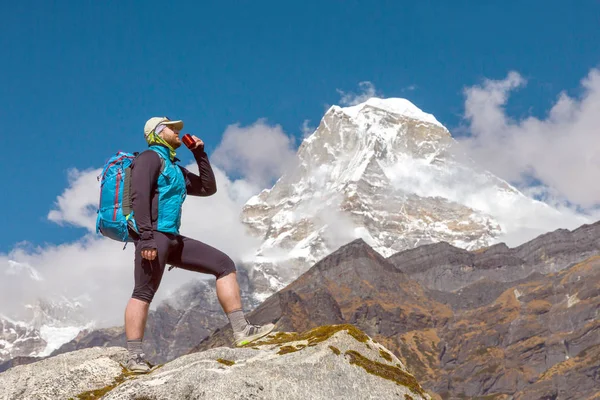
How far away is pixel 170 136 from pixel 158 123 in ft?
1.07

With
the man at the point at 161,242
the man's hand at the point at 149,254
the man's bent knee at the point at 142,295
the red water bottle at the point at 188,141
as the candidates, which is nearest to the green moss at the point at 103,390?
the man at the point at 161,242

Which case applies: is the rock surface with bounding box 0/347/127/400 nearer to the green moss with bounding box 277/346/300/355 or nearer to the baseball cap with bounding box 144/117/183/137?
the green moss with bounding box 277/346/300/355

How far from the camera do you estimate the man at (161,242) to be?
13.1 metres

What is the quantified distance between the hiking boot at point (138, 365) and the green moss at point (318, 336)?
5.57ft

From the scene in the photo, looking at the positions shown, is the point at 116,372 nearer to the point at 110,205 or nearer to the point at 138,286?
the point at 138,286

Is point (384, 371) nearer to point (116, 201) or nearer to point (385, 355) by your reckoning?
point (385, 355)

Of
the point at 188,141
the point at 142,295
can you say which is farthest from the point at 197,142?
the point at 142,295

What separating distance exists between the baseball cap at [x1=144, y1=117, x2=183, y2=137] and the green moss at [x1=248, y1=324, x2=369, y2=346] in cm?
363

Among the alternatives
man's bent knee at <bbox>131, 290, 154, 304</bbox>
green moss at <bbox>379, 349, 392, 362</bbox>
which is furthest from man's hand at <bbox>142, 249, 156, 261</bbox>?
green moss at <bbox>379, 349, 392, 362</bbox>

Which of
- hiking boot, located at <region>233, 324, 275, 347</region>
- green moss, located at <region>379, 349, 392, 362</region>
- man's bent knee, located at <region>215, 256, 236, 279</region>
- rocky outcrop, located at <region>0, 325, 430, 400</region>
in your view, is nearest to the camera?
rocky outcrop, located at <region>0, 325, 430, 400</region>

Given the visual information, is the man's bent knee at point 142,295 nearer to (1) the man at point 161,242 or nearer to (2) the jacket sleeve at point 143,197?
(1) the man at point 161,242

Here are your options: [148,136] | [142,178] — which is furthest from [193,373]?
[148,136]

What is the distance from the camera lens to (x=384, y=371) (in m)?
13.1

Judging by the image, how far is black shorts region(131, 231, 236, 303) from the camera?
13.4 meters
